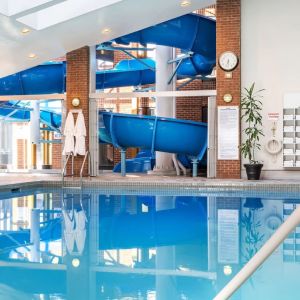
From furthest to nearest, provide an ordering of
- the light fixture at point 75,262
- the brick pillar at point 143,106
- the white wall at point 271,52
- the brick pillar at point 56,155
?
the brick pillar at point 56,155, the brick pillar at point 143,106, the white wall at point 271,52, the light fixture at point 75,262

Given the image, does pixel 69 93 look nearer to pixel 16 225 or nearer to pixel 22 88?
pixel 22 88

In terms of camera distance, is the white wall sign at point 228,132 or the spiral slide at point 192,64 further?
the spiral slide at point 192,64

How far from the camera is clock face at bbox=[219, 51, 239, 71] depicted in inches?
355

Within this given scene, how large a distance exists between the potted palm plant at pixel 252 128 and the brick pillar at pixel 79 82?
3.38m

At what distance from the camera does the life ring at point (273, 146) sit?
9055 mm

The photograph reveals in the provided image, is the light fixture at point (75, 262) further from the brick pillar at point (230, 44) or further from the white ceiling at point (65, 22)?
the brick pillar at point (230, 44)

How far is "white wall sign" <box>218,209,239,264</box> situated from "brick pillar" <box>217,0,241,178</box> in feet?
10.8

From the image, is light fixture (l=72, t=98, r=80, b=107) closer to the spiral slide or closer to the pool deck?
the spiral slide

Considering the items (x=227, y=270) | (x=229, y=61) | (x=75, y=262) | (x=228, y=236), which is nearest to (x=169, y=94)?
(x=229, y=61)

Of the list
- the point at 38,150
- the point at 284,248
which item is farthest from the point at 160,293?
the point at 38,150

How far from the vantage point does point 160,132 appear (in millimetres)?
9977

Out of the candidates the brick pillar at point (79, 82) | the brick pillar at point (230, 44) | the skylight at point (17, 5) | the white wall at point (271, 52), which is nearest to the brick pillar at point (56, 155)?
the brick pillar at point (79, 82)

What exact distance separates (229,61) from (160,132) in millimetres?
2168

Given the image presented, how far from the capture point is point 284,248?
3.59 meters
